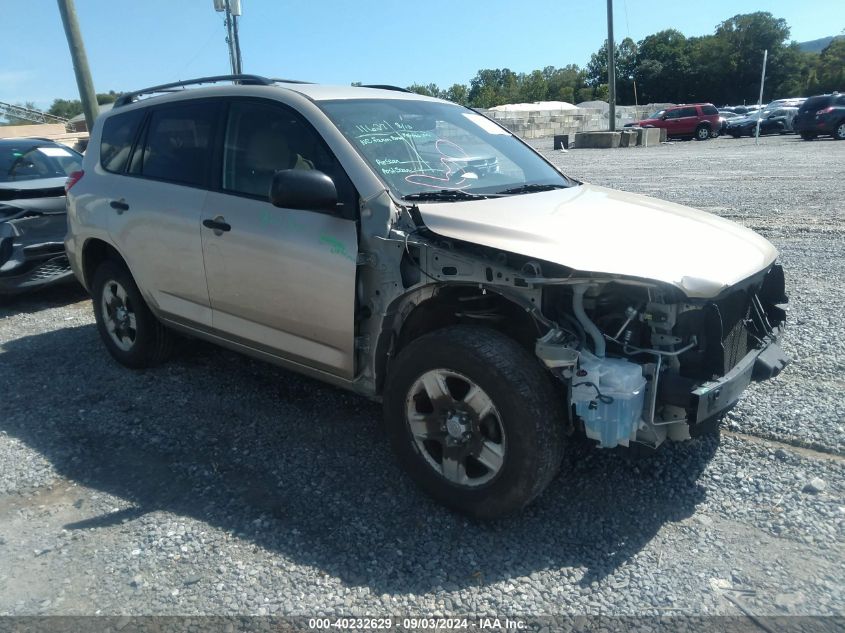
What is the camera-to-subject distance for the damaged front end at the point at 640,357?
2725 mm

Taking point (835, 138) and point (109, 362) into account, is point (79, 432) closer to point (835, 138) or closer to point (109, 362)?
point (109, 362)

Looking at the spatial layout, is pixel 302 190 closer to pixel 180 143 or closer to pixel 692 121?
pixel 180 143

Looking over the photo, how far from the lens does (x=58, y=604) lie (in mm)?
2709

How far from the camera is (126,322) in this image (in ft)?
16.7

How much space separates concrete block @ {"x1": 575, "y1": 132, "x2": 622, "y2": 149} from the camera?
29859 mm

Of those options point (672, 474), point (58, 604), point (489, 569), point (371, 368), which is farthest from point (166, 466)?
point (672, 474)

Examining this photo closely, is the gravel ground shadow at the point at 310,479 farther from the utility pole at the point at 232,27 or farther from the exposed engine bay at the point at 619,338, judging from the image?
the utility pole at the point at 232,27

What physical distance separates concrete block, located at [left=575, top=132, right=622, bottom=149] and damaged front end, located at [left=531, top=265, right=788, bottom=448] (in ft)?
94.0

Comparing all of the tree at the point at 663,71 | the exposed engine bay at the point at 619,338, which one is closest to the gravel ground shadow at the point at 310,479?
the exposed engine bay at the point at 619,338

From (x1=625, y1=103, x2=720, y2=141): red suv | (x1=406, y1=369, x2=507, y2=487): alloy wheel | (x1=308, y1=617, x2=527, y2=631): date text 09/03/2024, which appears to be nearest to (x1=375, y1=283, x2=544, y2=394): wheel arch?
(x1=406, y1=369, x2=507, y2=487): alloy wheel

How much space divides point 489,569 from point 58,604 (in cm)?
176

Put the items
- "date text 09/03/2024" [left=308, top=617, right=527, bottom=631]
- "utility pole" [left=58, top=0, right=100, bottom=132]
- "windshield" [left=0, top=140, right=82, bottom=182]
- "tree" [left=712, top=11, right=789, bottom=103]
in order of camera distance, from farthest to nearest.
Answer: "tree" [left=712, top=11, right=789, bottom=103], "utility pole" [left=58, top=0, right=100, bottom=132], "windshield" [left=0, top=140, right=82, bottom=182], "date text 09/03/2024" [left=308, top=617, right=527, bottom=631]

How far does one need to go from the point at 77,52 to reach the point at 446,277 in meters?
10.3

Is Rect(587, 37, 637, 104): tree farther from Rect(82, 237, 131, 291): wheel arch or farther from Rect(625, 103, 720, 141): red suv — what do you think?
Rect(82, 237, 131, 291): wheel arch
